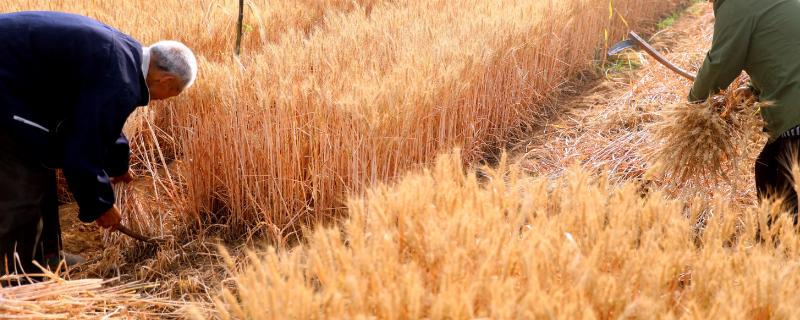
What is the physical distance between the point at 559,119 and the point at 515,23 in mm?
872

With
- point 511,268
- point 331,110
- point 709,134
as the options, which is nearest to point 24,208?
point 331,110

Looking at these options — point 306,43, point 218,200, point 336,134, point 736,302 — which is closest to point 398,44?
point 306,43

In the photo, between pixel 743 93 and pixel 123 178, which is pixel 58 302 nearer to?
pixel 123 178

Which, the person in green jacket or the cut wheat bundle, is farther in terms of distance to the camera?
the person in green jacket

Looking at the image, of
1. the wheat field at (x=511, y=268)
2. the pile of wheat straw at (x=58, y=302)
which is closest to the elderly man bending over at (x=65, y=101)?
the pile of wheat straw at (x=58, y=302)

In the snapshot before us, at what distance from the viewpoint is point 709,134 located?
2.39m

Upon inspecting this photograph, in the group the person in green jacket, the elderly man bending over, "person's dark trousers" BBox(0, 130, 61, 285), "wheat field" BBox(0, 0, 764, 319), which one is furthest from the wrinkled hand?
"person's dark trousers" BBox(0, 130, 61, 285)

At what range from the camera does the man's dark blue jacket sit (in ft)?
6.65

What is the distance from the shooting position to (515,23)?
13.2 ft

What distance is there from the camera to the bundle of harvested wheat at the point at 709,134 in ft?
7.88

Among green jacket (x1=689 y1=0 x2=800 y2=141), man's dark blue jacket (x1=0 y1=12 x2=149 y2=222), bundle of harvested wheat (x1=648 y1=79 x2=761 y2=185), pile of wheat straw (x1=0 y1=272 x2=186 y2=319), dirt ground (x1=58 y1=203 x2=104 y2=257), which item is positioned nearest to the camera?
pile of wheat straw (x1=0 y1=272 x2=186 y2=319)

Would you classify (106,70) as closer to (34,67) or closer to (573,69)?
(34,67)

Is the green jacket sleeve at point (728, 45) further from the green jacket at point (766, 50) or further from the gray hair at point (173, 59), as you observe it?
the gray hair at point (173, 59)

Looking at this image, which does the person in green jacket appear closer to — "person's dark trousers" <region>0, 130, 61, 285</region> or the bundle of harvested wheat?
the bundle of harvested wheat
